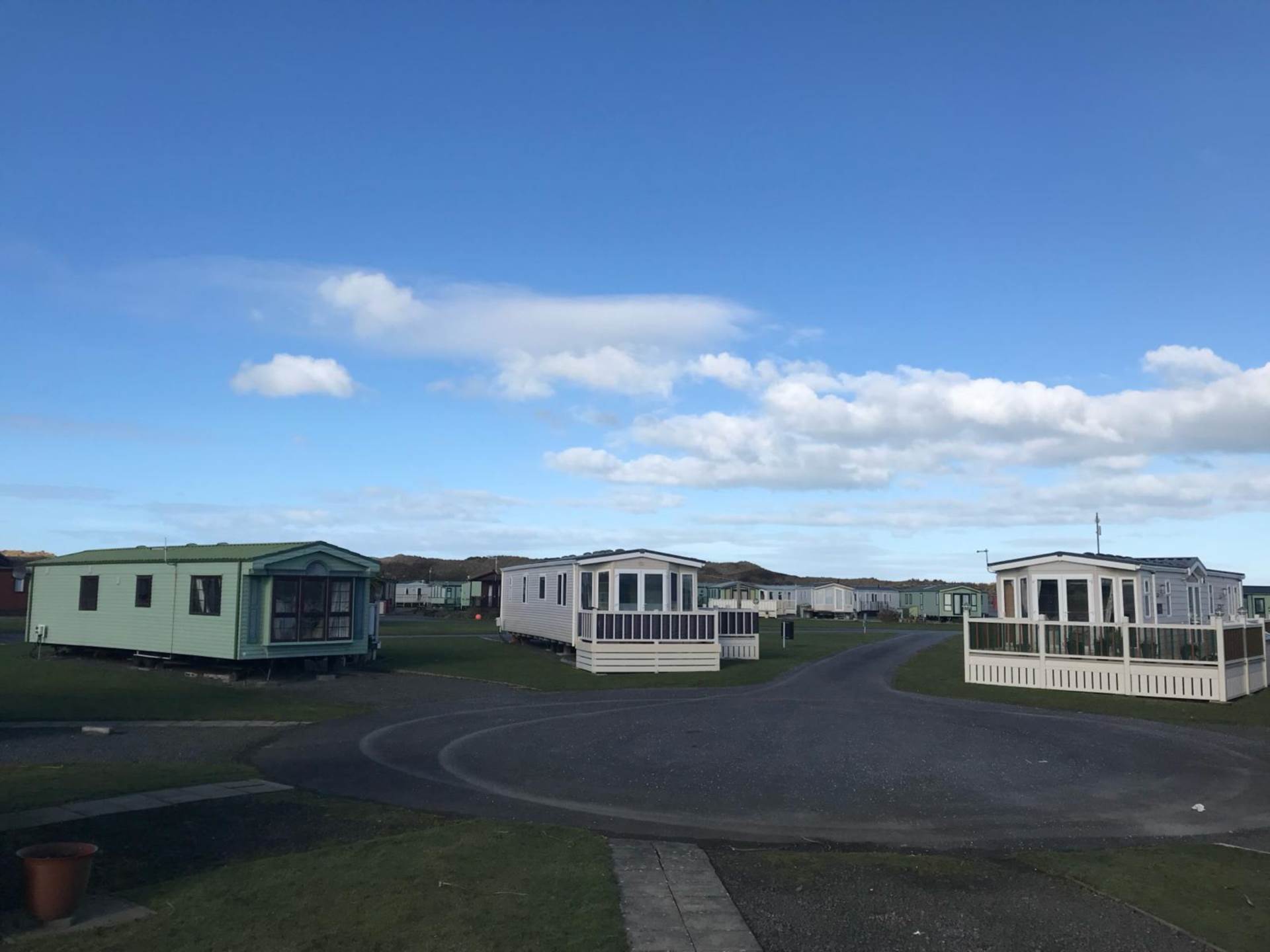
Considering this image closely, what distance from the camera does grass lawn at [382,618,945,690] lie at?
87.0 feet

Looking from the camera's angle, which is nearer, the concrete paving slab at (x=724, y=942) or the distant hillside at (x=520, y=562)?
the concrete paving slab at (x=724, y=942)

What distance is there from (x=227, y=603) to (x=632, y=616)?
11619mm

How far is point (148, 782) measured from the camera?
12.3m

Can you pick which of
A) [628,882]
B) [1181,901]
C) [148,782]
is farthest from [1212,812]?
[148,782]

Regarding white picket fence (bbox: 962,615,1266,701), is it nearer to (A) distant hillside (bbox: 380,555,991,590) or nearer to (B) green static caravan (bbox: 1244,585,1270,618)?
(B) green static caravan (bbox: 1244,585,1270,618)

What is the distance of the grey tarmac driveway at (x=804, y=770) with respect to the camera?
11141 mm

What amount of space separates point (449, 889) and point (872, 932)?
3464mm

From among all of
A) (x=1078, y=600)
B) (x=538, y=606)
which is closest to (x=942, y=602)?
(x=538, y=606)

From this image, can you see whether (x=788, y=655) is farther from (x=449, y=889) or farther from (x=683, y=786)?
(x=449, y=889)

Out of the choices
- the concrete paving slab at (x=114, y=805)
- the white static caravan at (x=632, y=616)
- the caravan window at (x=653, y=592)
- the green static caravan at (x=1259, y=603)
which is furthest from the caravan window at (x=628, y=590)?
the green static caravan at (x=1259, y=603)

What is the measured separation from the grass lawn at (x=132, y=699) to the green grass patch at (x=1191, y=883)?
14889 mm

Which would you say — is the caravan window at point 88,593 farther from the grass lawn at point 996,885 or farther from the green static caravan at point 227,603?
the grass lawn at point 996,885

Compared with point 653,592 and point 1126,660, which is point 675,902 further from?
point 653,592

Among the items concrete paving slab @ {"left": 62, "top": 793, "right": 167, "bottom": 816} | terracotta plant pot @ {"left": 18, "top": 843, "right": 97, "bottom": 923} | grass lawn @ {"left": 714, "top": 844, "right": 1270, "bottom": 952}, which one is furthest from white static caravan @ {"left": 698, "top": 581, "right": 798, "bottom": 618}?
terracotta plant pot @ {"left": 18, "top": 843, "right": 97, "bottom": 923}
